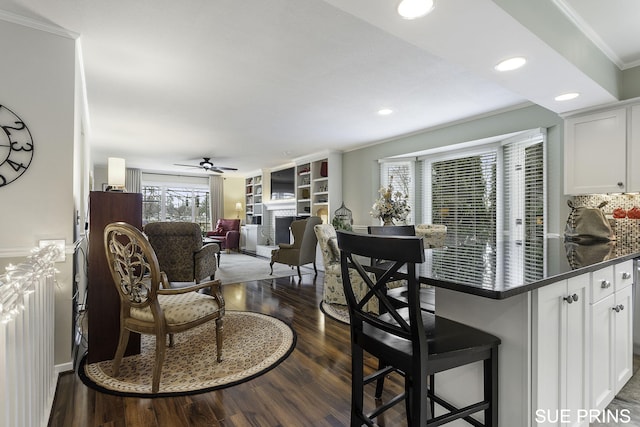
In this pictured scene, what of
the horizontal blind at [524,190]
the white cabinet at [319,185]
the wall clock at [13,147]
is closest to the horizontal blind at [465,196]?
the horizontal blind at [524,190]

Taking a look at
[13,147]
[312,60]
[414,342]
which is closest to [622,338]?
[414,342]

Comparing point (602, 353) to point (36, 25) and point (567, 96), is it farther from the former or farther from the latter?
point (36, 25)

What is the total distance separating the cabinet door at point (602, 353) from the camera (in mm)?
1563

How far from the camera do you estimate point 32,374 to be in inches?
52.4

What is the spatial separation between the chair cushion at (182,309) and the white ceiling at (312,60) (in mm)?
1920

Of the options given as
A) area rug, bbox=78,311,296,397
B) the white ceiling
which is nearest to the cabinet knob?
the white ceiling

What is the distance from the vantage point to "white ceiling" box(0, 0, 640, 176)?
1806 millimetres

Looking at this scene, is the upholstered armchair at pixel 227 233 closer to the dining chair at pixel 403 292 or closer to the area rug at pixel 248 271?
the area rug at pixel 248 271

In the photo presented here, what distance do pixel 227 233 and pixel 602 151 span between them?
8044 millimetres

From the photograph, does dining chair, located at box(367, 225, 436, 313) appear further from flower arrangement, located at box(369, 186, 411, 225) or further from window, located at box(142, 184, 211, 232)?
window, located at box(142, 184, 211, 232)

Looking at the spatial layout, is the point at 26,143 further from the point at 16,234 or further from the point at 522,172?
the point at 522,172

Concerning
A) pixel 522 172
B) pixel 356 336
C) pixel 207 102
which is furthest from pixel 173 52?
pixel 522 172

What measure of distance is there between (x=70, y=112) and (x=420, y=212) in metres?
4.64

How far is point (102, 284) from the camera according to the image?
2.36 metres
